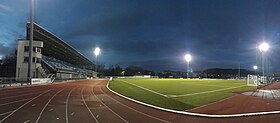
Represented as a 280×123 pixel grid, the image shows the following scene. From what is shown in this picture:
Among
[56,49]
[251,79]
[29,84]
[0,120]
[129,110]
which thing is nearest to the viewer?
[0,120]

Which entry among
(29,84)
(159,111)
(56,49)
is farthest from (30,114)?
(56,49)

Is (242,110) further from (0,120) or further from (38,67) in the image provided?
(38,67)

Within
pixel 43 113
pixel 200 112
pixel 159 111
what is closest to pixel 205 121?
pixel 200 112

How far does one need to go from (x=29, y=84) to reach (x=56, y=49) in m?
30.9

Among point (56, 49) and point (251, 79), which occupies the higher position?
point (56, 49)

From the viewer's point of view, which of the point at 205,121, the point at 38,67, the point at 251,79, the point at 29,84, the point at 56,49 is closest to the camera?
the point at 205,121

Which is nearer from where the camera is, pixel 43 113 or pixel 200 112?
pixel 43 113

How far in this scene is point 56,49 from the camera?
67188 mm

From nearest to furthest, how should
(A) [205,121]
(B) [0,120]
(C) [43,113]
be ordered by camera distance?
(B) [0,120] < (A) [205,121] < (C) [43,113]

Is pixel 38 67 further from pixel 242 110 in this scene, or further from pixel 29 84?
pixel 242 110

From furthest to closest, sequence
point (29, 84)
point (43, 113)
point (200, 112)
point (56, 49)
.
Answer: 1. point (56, 49)
2. point (29, 84)
3. point (200, 112)
4. point (43, 113)

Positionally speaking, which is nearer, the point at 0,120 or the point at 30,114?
the point at 0,120

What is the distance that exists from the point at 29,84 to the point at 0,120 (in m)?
28.8

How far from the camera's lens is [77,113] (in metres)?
13.9
